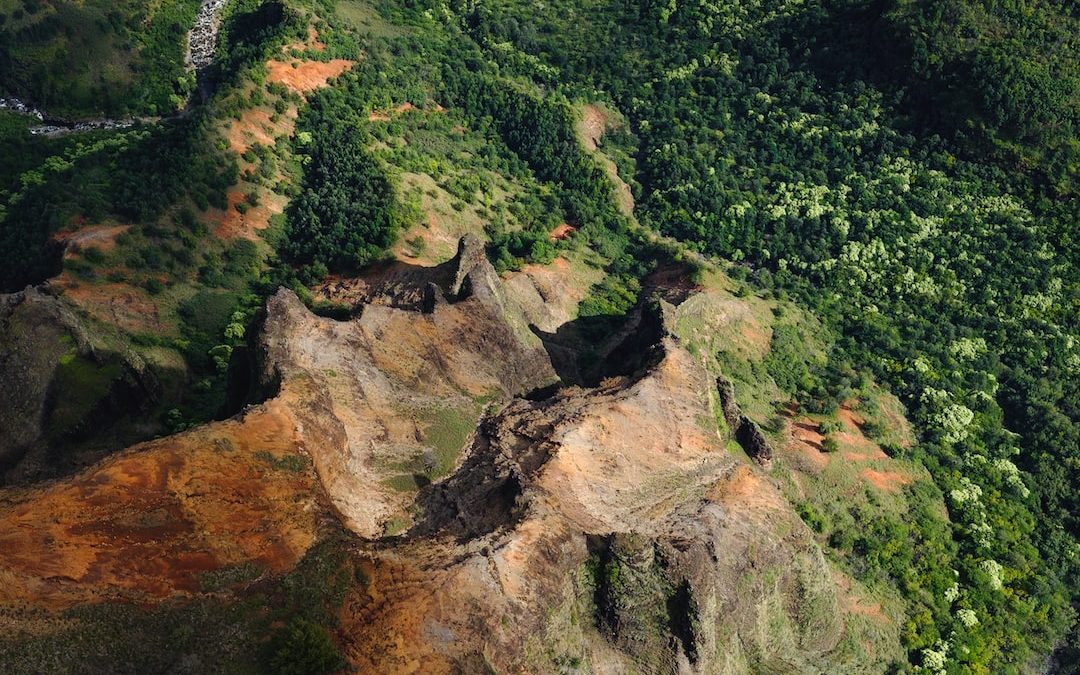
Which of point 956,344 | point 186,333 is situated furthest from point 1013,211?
point 186,333

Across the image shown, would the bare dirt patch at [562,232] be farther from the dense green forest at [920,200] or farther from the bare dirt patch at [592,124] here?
the bare dirt patch at [592,124]

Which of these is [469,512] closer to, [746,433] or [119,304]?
[746,433]

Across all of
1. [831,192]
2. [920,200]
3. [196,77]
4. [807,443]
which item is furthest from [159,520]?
[196,77]

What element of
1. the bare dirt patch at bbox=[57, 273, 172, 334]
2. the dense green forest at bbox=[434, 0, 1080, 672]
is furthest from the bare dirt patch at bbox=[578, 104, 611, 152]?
the bare dirt patch at bbox=[57, 273, 172, 334]

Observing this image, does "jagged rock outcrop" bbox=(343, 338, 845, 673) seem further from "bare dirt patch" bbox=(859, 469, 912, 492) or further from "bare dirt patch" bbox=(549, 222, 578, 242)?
"bare dirt patch" bbox=(549, 222, 578, 242)

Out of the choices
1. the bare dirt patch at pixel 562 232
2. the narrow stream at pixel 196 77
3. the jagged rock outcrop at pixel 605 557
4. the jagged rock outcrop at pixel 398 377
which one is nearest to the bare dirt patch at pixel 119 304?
the jagged rock outcrop at pixel 398 377

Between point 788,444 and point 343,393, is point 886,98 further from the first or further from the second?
point 343,393
